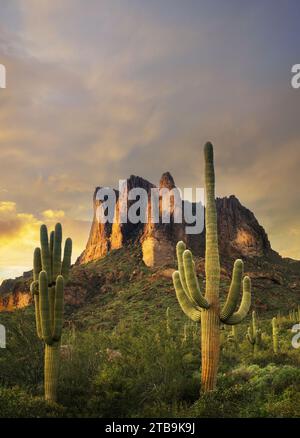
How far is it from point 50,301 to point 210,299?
15.1ft

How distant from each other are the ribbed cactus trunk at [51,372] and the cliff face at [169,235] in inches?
2778

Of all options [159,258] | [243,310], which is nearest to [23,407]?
[243,310]

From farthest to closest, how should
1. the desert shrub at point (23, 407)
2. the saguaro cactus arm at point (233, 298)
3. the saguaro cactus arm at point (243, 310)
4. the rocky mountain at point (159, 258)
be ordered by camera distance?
the rocky mountain at point (159, 258) → the saguaro cactus arm at point (243, 310) → the saguaro cactus arm at point (233, 298) → the desert shrub at point (23, 407)

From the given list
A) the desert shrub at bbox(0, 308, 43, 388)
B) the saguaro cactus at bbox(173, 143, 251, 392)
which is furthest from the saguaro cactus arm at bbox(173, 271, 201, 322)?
the desert shrub at bbox(0, 308, 43, 388)

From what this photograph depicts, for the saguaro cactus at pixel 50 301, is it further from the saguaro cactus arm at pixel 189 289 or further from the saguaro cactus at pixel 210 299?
the saguaro cactus at pixel 210 299

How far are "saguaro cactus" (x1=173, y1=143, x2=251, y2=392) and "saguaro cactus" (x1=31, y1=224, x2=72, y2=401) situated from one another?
3510 millimetres

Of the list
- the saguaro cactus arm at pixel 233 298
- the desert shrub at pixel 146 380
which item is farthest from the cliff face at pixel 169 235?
the saguaro cactus arm at pixel 233 298

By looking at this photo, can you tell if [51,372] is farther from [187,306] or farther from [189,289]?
[189,289]

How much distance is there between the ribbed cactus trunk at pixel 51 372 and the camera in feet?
40.2

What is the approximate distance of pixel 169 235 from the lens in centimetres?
9550

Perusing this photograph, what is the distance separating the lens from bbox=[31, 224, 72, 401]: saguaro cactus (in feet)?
40.2

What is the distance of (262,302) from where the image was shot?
6112 centimetres
